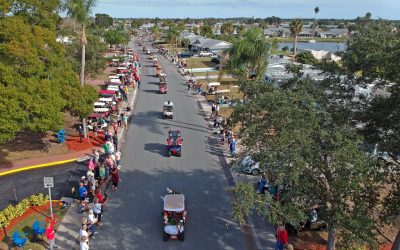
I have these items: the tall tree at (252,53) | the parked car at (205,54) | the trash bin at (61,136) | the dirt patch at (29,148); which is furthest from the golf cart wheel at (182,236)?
the parked car at (205,54)

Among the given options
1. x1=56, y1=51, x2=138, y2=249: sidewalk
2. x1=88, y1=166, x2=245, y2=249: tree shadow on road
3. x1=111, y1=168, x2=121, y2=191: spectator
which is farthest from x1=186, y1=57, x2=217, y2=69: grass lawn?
x1=56, y1=51, x2=138, y2=249: sidewalk

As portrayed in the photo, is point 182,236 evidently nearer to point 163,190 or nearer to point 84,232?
point 84,232

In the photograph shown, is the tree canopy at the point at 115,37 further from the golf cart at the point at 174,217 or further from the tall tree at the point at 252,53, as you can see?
the golf cart at the point at 174,217

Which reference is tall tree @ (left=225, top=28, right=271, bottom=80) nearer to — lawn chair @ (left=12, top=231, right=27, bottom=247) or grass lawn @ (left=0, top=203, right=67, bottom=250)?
grass lawn @ (left=0, top=203, right=67, bottom=250)

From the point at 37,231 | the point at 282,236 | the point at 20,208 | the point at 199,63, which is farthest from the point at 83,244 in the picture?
the point at 199,63

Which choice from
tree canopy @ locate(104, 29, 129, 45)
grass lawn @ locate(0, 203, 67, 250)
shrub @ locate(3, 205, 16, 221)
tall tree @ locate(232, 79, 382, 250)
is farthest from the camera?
tree canopy @ locate(104, 29, 129, 45)
